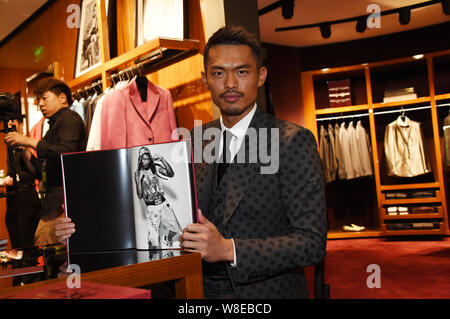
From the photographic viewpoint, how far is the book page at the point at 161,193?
3.38ft

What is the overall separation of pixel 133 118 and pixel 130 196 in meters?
1.72

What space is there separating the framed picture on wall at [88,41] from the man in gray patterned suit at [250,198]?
2.48 m

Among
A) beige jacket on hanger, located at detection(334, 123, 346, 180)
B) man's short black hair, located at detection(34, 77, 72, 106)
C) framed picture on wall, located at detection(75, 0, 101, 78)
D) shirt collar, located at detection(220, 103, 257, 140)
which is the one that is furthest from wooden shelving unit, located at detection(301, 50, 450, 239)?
shirt collar, located at detection(220, 103, 257, 140)

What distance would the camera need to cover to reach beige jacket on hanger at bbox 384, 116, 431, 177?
21.1ft

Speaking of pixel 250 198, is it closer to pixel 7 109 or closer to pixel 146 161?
pixel 146 161

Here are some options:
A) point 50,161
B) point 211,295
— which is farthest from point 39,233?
point 211,295

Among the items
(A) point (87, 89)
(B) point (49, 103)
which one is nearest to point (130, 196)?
(B) point (49, 103)

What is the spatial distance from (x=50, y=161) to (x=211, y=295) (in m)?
1.93

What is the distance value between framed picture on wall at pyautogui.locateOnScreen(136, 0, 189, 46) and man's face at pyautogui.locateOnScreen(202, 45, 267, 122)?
5.05 ft

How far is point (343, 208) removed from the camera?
7473mm

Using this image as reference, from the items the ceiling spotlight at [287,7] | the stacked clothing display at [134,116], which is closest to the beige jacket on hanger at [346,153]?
the ceiling spotlight at [287,7]

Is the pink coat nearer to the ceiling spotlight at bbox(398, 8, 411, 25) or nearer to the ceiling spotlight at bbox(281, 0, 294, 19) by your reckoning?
the ceiling spotlight at bbox(281, 0, 294, 19)

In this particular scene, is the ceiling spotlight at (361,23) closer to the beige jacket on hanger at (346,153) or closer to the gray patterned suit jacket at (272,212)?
the beige jacket on hanger at (346,153)
